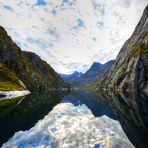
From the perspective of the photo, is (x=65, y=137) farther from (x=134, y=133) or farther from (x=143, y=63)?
(x=143, y=63)

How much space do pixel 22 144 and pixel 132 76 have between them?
123137 mm

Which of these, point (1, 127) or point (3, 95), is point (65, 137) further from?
point (3, 95)

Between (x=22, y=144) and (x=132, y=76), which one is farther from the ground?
(x=132, y=76)

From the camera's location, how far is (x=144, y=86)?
128 meters

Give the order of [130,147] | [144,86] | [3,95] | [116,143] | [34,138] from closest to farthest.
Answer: [130,147], [116,143], [34,138], [3,95], [144,86]

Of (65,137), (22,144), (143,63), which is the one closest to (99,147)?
(65,137)

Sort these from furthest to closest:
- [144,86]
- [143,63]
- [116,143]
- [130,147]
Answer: [143,63] → [144,86] → [116,143] → [130,147]

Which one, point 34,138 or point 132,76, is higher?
point 132,76

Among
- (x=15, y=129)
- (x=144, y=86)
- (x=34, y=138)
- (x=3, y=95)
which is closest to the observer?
(x=34, y=138)

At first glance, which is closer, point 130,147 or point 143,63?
point 130,147

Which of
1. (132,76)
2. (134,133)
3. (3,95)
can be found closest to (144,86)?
(132,76)

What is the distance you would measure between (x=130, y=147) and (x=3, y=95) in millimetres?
95502

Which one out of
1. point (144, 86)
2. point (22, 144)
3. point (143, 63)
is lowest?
point (22, 144)

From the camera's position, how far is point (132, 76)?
461 feet
